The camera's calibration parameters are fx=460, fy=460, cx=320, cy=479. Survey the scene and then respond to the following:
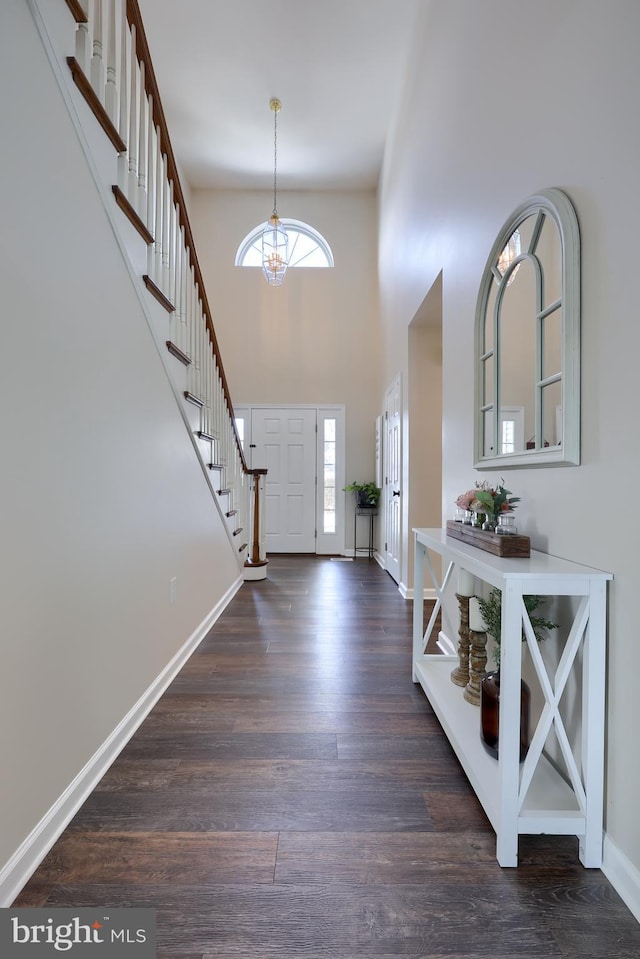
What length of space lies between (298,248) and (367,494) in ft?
11.6

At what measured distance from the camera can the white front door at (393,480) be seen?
424 cm

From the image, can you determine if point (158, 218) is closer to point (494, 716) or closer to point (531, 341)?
point (531, 341)

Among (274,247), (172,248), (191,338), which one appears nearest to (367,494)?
(274,247)

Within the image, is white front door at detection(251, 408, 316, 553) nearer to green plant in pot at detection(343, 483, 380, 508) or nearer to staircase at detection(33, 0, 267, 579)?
green plant in pot at detection(343, 483, 380, 508)

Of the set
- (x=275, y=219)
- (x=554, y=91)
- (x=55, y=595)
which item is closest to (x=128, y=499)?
(x=55, y=595)

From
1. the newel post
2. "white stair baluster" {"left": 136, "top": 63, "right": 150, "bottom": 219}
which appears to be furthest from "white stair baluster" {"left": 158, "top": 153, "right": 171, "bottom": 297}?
the newel post

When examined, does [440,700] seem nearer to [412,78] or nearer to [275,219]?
[412,78]

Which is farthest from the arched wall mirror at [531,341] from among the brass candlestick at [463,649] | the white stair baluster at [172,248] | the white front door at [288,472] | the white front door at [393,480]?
the white front door at [288,472]

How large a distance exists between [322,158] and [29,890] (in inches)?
262

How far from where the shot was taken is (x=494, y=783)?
1.30 meters

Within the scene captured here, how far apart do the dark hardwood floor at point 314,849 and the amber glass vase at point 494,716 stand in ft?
0.58

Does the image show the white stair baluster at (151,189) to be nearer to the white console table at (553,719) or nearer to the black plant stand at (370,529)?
the white console table at (553,719)

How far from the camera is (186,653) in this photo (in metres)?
2.51

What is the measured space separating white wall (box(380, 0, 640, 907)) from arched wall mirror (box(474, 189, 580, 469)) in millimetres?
36
